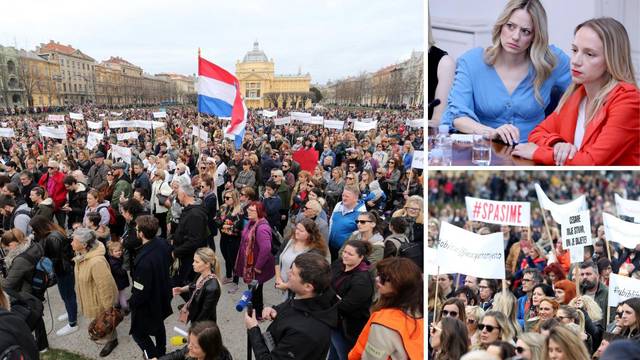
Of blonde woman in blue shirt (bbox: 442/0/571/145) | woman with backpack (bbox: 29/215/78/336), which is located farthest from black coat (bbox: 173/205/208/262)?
blonde woman in blue shirt (bbox: 442/0/571/145)

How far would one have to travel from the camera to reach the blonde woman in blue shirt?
6.03 feet

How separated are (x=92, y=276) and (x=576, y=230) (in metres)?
4.59

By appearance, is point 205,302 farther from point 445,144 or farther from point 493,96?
point 493,96

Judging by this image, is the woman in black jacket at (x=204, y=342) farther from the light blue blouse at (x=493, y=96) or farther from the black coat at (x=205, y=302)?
the light blue blouse at (x=493, y=96)

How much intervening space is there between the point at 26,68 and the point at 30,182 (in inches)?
3108

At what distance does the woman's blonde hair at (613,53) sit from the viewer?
1.72 m

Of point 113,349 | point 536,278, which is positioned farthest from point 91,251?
point 536,278

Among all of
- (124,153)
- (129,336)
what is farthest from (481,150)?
(124,153)

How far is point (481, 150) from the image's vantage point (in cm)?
198

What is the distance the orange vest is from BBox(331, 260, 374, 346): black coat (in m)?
0.65

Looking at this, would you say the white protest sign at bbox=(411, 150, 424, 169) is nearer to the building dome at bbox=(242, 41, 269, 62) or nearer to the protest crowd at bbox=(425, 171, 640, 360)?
the protest crowd at bbox=(425, 171, 640, 360)

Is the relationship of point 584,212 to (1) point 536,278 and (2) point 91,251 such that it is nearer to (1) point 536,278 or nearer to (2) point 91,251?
(1) point 536,278

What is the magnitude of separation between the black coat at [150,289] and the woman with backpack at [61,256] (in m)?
1.18

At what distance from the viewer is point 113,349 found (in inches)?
181
